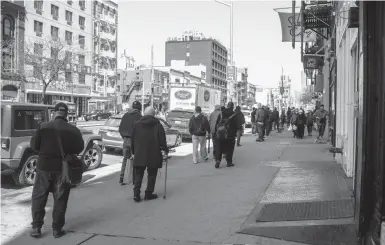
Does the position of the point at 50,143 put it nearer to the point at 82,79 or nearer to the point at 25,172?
the point at 25,172

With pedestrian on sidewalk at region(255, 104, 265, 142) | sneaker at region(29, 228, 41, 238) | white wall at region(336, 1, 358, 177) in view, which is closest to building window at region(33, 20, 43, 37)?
pedestrian on sidewalk at region(255, 104, 265, 142)

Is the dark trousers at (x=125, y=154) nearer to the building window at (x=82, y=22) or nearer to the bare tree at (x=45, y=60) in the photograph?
the bare tree at (x=45, y=60)

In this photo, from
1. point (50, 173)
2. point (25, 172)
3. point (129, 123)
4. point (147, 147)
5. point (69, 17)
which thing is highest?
point (69, 17)

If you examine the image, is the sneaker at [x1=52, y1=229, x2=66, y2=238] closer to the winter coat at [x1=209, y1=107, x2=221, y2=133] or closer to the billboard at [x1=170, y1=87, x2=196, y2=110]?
the winter coat at [x1=209, y1=107, x2=221, y2=133]

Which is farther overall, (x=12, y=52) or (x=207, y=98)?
(x=12, y=52)

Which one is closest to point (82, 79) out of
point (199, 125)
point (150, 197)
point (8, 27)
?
point (8, 27)

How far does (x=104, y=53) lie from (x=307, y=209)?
59832mm

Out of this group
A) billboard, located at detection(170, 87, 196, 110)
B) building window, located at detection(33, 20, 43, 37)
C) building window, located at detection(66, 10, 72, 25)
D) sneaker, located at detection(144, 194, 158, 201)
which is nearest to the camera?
sneaker, located at detection(144, 194, 158, 201)

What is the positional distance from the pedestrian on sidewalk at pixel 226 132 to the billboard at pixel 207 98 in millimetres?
16875

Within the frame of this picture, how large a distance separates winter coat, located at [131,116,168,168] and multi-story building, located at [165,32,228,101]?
121 meters

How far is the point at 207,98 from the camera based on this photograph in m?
30.3

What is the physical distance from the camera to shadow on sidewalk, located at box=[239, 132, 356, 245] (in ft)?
17.4

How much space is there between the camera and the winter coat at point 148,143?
7.25 m

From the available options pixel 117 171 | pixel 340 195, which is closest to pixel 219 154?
pixel 117 171
